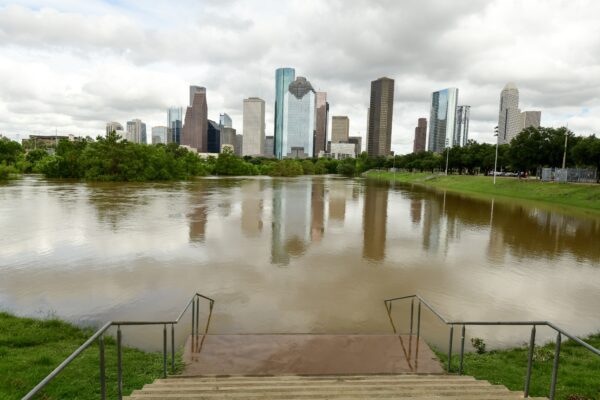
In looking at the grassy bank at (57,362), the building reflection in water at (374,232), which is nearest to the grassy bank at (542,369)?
the grassy bank at (57,362)

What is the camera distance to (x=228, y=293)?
1236 cm

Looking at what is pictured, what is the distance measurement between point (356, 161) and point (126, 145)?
12904 cm

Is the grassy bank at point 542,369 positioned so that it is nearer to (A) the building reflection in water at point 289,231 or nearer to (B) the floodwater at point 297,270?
(B) the floodwater at point 297,270

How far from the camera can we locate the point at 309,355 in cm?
800

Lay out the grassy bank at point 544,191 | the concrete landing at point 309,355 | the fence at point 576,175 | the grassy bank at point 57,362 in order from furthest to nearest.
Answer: the fence at point 576,175 → the grassy bank at point 544,191 → the concrete landing at point 309,355 → the grassy bank at point 57,362

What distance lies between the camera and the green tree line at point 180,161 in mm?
61875

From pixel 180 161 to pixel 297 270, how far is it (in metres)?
88.0

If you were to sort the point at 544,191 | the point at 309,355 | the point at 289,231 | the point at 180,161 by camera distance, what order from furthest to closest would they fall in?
the point at 180,161
the point at 544,191
the point at 289,231
the point at 309,355

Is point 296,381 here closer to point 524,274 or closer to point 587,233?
point 524,274

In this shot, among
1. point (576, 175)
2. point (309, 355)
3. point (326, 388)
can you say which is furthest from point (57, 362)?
point (576, 175)

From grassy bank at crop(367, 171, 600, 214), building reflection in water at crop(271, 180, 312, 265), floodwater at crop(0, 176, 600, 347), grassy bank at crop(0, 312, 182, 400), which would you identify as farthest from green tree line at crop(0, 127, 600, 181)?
grassy bank at crop(0, 312, 182, 400)

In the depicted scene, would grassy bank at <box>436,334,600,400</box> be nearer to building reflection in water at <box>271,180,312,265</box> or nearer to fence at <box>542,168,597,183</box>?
building reflection in water at <box>271,180,312,265</box>

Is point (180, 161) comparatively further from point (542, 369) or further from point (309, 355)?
point (542, 369)

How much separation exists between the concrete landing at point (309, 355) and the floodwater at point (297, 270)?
2.94 feet
